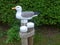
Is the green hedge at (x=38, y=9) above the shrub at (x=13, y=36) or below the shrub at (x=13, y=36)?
above

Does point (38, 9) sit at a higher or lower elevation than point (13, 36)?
higher

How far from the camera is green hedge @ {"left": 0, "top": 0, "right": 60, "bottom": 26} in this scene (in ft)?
15.5

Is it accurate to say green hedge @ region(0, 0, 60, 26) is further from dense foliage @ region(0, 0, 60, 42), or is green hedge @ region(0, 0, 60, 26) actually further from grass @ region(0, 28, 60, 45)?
grass @ region(0, 28, 60, 45)

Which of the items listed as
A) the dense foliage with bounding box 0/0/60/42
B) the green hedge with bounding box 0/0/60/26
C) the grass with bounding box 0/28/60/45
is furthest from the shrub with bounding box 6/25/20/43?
the green hedge with bounding box 0/0/60/26

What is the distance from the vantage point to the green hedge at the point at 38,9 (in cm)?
473

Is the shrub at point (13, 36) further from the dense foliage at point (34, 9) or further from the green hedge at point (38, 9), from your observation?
the green hedge at point (38, 9)

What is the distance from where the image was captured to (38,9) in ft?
15.5

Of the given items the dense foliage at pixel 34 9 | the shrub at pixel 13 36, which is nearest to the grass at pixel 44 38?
the shrub at pixel 13 36

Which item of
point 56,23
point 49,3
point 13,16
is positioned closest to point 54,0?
point 49,3

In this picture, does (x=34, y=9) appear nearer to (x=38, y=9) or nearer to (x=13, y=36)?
(x=38, y=9)

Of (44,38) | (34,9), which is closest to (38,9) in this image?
(34,9)

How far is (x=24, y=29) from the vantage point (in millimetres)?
3398

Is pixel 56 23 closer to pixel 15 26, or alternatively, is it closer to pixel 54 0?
pixel 54 0

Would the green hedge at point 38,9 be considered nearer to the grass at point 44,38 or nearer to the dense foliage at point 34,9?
the dense foliage at point 34,9
